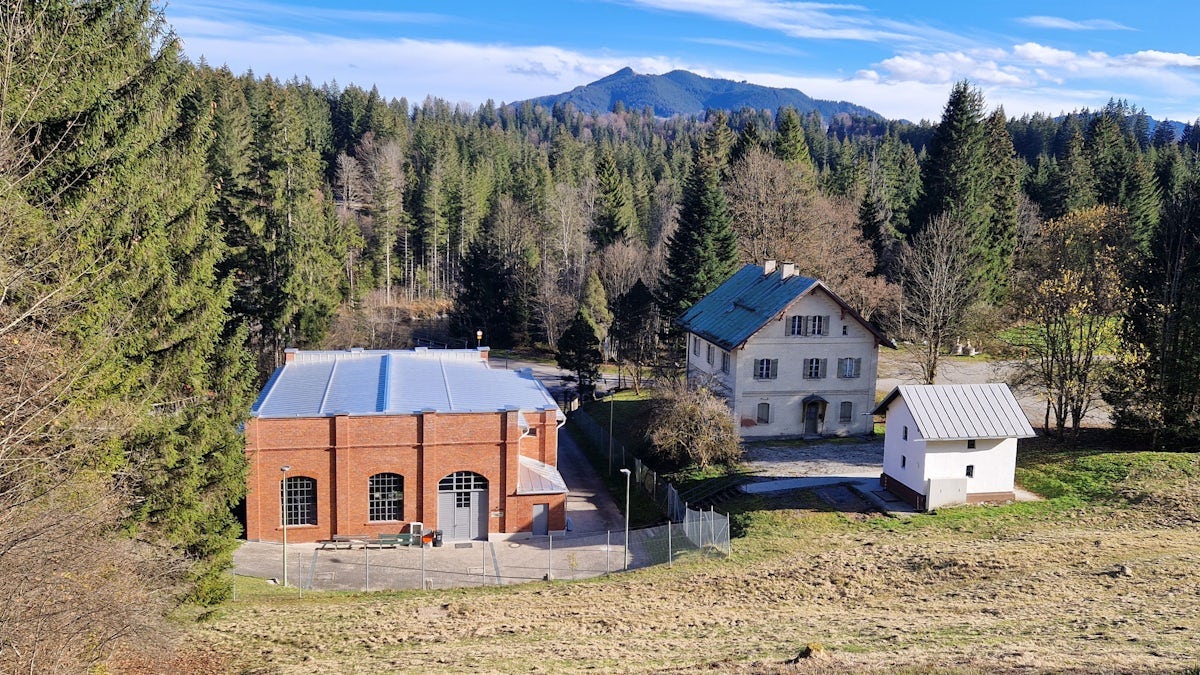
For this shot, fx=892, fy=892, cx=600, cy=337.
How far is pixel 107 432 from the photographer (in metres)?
17.5

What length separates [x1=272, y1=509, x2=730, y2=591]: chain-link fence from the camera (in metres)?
27.4

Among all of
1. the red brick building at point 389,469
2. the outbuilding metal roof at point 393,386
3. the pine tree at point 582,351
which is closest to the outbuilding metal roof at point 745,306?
the pine tree at point 582,351

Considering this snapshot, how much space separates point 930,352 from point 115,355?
3756 cm

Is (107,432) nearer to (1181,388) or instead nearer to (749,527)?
(749,527)

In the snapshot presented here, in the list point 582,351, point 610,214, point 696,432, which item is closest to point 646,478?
point 696,432

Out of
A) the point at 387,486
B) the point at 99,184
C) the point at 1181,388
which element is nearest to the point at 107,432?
the point at 99,184

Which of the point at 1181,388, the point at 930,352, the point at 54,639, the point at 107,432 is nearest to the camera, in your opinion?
the point at 54,639

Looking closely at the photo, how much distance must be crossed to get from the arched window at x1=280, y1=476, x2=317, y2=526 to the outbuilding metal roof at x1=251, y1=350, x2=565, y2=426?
2.44m

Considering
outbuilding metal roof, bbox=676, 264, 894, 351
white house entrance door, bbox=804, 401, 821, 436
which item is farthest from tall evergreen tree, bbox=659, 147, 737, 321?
white house entrance door, bbox=804, 401, 821, 436

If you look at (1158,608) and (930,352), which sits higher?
(930,352)

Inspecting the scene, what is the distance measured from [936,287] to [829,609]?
89.3ft

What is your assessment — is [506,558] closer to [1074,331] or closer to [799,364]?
[799,364]

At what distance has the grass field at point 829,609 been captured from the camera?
17203 mm

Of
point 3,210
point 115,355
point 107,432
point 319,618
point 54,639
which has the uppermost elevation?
point 3,210
